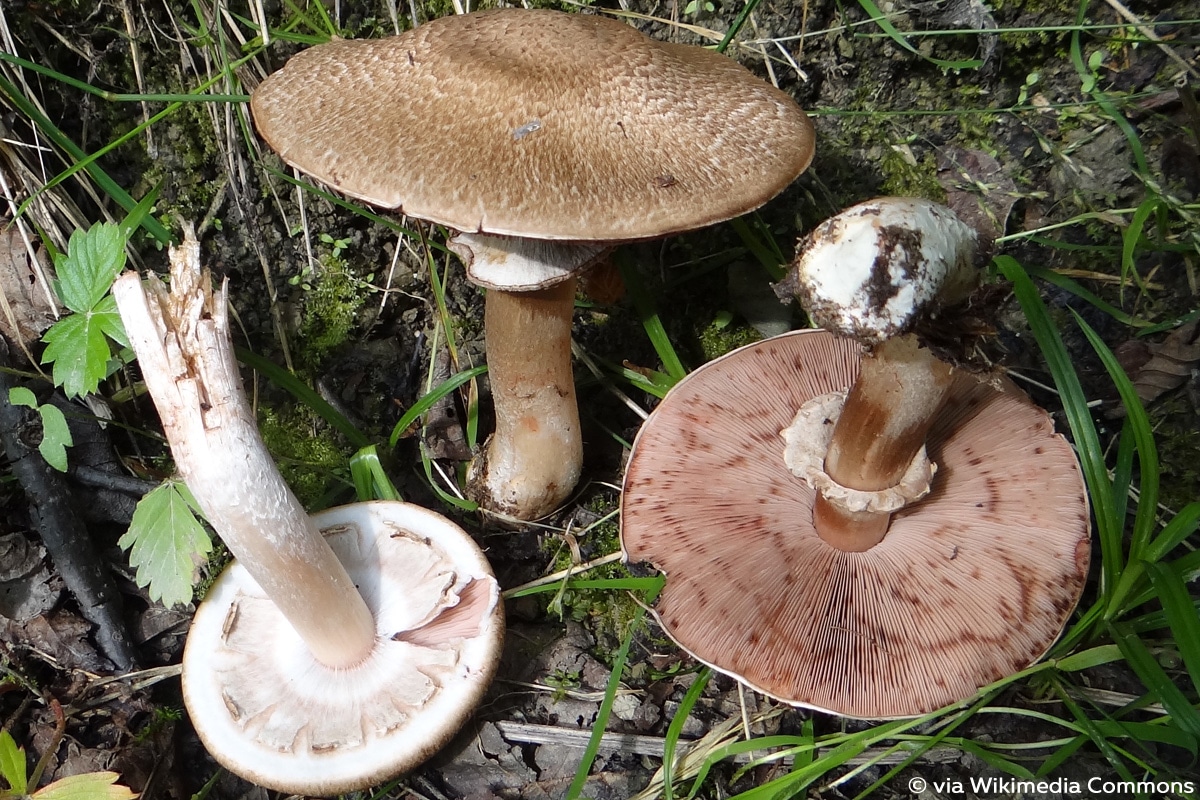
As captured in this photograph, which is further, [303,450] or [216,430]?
[303,450]

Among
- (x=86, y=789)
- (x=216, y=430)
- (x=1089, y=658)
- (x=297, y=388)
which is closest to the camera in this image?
(x=216, y=430)

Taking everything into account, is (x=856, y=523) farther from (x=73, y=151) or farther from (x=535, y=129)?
(x=73, y=151)

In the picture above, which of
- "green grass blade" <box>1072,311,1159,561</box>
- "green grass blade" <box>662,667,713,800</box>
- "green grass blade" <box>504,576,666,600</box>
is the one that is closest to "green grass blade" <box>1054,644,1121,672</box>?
"green grass blade" <box>1072,311,1159,561</box>

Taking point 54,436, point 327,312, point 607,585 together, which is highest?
point 54,436

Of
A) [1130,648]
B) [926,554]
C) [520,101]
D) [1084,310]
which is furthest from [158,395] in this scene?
[1084,310]

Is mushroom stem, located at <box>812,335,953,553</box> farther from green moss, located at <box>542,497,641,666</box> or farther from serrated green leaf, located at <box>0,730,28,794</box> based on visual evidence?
serrated green leaf, located at <box>0,730,28,794</box>

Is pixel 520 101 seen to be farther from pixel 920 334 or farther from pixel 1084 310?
pixel 1084 310

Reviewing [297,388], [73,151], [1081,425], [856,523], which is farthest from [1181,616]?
[73,151]
